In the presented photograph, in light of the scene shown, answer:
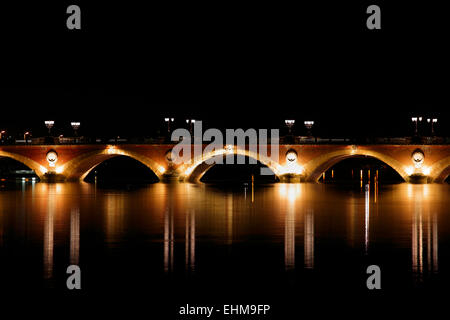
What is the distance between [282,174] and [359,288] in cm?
4119

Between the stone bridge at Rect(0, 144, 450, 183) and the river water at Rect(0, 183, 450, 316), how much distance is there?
58.5 ft

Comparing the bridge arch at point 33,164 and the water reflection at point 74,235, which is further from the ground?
the bridge arch at point 33,164

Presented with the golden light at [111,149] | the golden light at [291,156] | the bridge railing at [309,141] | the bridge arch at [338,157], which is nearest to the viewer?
the bridge railing at [309,141]

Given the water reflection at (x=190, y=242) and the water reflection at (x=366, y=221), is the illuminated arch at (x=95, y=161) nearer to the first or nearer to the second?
the water reflection at (x=366, y=221)

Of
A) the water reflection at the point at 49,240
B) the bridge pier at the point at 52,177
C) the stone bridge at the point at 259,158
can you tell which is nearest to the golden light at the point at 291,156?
the stone bridge at the point at 259,158

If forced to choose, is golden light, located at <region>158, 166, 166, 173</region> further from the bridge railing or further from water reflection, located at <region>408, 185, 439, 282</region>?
water reflection, located at <region>408, 185, 439, 282</region>

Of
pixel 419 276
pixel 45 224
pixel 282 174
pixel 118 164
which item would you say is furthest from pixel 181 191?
pixel 118 164

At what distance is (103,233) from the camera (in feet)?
79.5

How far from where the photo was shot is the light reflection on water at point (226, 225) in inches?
786

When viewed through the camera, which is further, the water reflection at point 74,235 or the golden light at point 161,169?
the golden light at point 161,169

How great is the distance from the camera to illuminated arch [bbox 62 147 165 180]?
5972cm

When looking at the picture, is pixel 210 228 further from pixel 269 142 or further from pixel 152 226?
pixel 269 142

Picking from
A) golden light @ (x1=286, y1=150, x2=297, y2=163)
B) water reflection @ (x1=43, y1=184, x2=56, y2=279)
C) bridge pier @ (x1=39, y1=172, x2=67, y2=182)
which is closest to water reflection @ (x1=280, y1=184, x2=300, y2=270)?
water reflection @ (x1=43, y1=184, x2=56, y2=279)

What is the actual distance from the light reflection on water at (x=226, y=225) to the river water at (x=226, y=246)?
36mm
